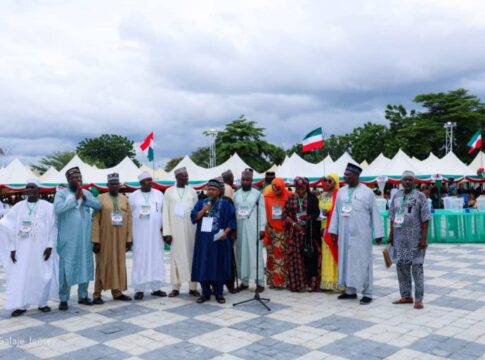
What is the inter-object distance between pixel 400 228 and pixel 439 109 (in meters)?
40.0

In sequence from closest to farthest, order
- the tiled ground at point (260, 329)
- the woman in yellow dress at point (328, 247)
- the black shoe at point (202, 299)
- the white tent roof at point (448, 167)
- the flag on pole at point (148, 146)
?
the tiled ground at point (260, 329) < the black shoe at point (202, 299) < the woman in yellow dress at point (328, 247) < the flag on pole at point (148, 146) < the white tent roof at point (448, 167)

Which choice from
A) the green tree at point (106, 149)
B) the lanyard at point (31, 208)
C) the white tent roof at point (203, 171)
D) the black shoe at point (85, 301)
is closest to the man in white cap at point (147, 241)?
the black shoe at point (85, 301)

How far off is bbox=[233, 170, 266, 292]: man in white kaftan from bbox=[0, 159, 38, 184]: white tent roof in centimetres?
1727

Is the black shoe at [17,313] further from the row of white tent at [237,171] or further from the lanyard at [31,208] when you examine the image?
the row of white tent at [237,171]

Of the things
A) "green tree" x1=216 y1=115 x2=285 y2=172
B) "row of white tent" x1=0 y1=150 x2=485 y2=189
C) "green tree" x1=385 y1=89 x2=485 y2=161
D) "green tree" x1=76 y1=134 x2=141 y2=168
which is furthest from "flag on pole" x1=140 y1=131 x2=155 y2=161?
"green tree" x1=76 y1=134 x2=141 y2=168

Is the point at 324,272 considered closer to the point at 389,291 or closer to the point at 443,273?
the point at 389,291

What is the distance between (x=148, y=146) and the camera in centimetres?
1792

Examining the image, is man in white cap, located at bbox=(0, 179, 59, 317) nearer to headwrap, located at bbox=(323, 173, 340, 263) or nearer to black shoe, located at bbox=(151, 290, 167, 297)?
black shoe, located at bbox=(151, 290, 167, 297)

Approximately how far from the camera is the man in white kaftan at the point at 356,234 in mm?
6066

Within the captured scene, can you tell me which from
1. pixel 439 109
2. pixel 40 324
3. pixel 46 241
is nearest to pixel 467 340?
pixel 40 324

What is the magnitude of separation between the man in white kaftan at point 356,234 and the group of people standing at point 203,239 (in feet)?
0.04

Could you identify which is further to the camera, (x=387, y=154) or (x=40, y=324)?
(x=387, y=154)

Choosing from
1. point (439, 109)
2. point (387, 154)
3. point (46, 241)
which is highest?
point (439, 109)

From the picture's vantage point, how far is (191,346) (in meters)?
4.41
